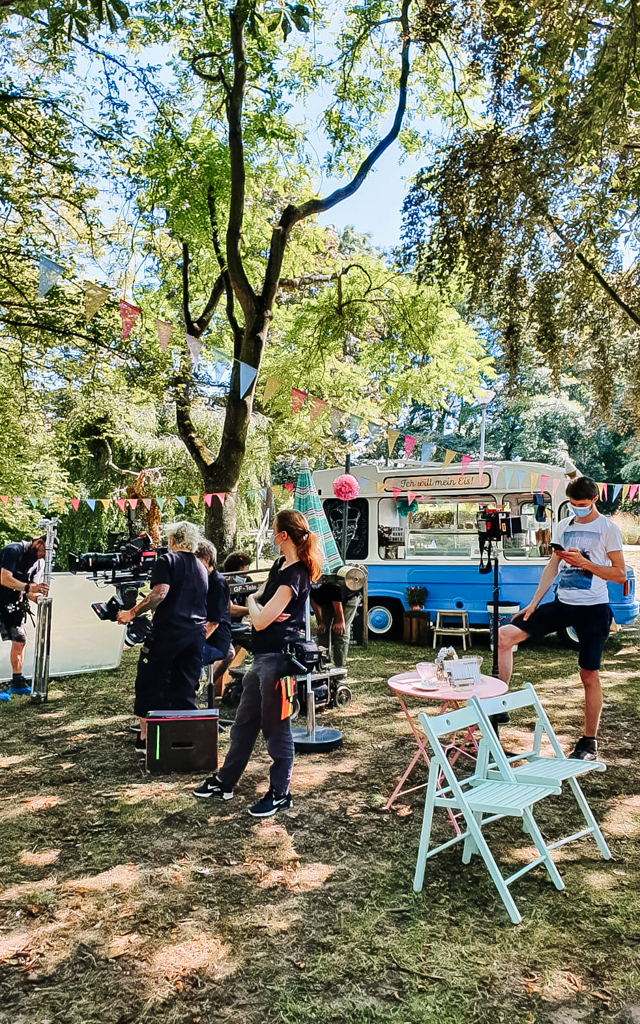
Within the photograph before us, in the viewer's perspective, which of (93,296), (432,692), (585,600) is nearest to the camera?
(432,692)

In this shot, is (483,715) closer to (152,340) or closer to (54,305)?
(54,305)

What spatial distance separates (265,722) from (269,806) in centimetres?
55

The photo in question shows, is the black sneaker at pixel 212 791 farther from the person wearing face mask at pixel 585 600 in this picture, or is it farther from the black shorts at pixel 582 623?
the black shorts at pixel 582 623

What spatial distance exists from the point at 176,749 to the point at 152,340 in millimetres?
5653

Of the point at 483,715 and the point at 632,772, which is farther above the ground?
the point at 483,715

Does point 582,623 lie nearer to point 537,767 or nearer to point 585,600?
point 585,600

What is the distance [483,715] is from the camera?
140 inches

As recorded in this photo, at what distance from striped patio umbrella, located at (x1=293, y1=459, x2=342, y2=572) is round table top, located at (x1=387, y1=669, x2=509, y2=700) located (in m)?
2.59

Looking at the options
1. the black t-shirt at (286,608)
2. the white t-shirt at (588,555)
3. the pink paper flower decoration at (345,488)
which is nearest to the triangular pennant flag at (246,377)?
the pink paper flower decoration at (345,488)

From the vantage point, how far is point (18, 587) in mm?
7406

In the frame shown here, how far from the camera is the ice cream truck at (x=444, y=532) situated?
988 cm

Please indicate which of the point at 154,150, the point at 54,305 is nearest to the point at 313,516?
the point at 54,305

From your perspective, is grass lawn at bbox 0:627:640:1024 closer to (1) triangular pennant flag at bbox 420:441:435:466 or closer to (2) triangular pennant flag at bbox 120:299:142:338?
(2) triangular pennant flag at bbox 120:299:142:338

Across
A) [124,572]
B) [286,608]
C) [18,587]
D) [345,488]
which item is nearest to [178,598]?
[286,608]
